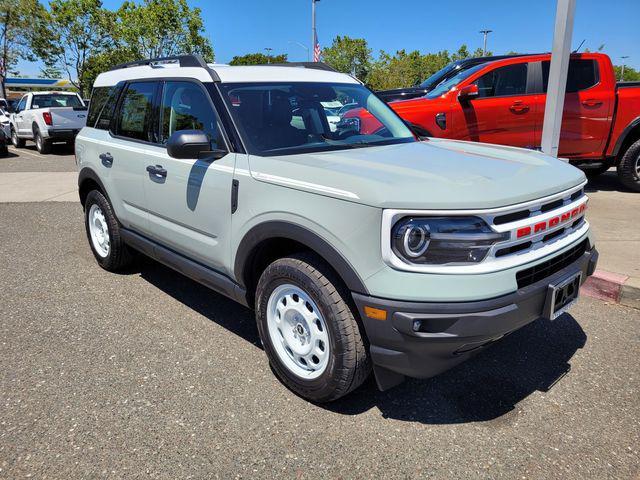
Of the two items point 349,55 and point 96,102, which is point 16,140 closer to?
point 96,102

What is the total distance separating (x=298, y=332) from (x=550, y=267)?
139 cm

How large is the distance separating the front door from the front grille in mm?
1677

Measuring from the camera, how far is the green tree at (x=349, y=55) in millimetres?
60438

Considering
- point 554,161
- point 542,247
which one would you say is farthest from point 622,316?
point 542,247


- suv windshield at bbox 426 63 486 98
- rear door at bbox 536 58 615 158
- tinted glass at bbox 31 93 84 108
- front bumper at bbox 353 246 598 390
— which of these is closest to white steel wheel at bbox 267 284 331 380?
front bumper at bbox 353 246 598 390

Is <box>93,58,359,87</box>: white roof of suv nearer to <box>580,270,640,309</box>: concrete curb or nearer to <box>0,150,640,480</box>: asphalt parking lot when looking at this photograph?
<box>0,150,640,480</box>: asphalt parking lot

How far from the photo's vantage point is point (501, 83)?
757 centimetres

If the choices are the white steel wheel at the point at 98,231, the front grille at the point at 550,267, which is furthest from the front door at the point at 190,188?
the front grille at the point at 550,267

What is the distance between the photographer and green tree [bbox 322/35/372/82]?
198 feet

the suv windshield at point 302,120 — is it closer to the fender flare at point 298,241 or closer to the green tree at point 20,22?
the fender flare at point 298,241

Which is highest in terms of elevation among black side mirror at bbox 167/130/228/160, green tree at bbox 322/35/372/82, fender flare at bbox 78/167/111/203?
green tree at bbox 322/35/372/82

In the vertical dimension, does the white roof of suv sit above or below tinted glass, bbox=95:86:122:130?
above

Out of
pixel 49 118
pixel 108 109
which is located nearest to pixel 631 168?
pixel 108 109

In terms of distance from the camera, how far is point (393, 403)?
2.90 meters
